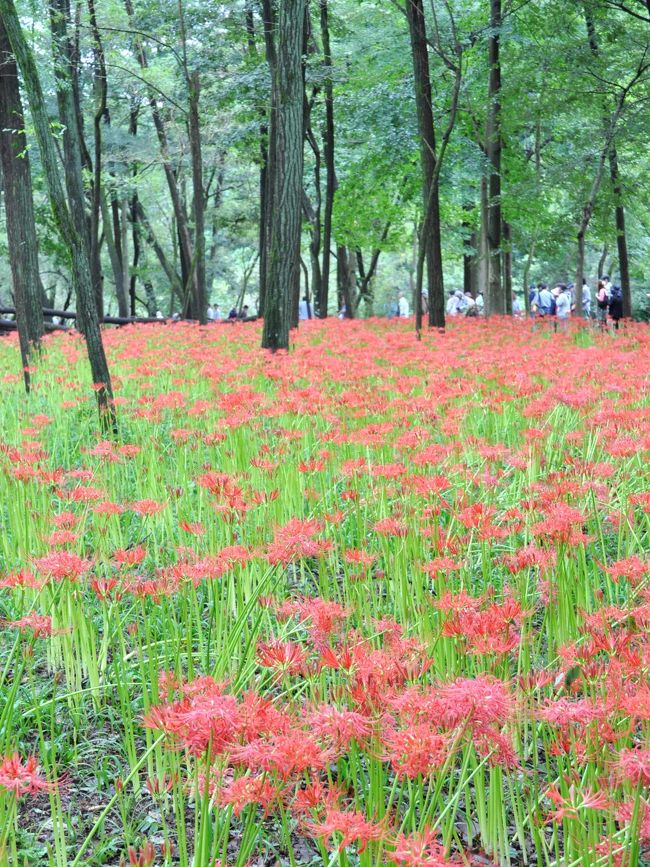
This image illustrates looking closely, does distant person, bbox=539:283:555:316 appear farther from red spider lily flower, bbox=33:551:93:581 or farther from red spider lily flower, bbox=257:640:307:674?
red spider lily flower, bbox=257:640:307:674

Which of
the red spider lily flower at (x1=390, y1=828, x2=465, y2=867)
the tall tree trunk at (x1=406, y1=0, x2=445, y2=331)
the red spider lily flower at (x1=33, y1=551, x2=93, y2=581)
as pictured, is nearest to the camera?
the red spider lily flower at (x1=390, y1=828, x2=465, y2=867)

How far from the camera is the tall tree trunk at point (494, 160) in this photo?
1631 centimetres

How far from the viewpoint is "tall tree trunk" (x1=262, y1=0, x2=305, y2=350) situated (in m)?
11.7

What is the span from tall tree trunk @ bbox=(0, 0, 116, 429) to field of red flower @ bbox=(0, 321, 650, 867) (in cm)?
68

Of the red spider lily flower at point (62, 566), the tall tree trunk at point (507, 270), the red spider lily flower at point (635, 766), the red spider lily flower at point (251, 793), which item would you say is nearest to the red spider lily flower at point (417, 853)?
the red spider lily flower at point (251, 793)

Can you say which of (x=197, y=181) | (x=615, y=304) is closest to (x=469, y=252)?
(x=615, y=304)

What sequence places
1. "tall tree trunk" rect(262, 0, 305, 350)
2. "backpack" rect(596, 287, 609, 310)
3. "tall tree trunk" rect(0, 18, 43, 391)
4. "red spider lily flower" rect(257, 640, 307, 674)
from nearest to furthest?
"red spider lily flower" rect(257, 640, 307, 674), "tall tree trunk" rect(262, 0, 305, 350), "tall tree trunk" rect(0, 18, 43, 391), "backpack" rect(596, 287, 609, 310)

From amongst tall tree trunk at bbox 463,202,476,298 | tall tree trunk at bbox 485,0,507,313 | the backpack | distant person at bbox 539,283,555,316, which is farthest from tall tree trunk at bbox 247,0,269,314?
the backpack

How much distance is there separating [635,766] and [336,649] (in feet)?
3.03

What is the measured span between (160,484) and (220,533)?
1.19m

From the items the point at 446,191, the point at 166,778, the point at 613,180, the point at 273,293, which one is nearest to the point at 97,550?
the point at 166,778

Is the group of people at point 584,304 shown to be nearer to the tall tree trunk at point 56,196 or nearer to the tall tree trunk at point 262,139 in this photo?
the tall tree trunk at point 262,139

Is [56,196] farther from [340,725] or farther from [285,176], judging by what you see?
[340,725]

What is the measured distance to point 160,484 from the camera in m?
5.21
